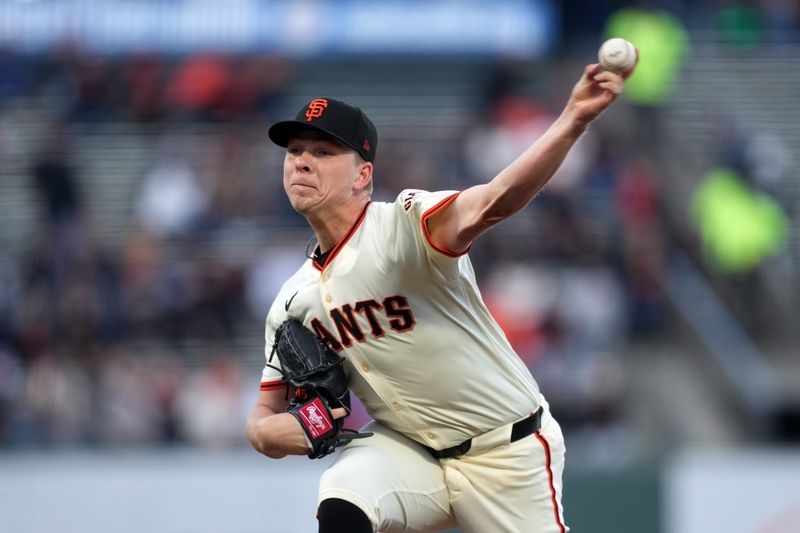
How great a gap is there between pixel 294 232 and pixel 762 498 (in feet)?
18.3

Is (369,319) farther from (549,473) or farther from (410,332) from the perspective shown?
(549,473)

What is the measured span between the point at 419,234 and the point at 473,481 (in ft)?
3.62


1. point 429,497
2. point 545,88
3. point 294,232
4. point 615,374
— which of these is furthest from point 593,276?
point 429,497

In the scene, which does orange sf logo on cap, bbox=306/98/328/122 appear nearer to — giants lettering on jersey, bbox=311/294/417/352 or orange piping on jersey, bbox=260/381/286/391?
giants lettering on jersey, bbox=311/294/417/352

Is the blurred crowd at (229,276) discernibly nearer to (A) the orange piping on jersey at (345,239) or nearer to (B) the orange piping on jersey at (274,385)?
(B) the orange piping on jersey at (274,385)

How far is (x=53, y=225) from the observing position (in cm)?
1275

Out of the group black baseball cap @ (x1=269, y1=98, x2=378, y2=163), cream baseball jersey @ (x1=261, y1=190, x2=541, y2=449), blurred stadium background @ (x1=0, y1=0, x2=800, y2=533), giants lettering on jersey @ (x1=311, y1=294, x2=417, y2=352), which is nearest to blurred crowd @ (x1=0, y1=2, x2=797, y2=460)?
blurred stadium background @ (x1=0, y1=0, x2=800, y2=533)

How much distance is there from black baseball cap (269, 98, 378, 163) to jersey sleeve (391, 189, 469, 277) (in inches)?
13.7

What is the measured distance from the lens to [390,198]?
41.1ft

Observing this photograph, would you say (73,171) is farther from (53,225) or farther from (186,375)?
(186,375)

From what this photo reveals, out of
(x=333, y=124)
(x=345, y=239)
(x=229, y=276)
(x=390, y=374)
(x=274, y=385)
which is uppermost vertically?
(x=333, y=124)

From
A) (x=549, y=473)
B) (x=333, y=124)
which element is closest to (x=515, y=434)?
(x=549, y=473)

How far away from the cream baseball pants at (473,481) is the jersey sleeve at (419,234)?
2.63 feet

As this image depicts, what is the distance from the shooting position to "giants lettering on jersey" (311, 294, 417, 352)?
4891 millimetres
